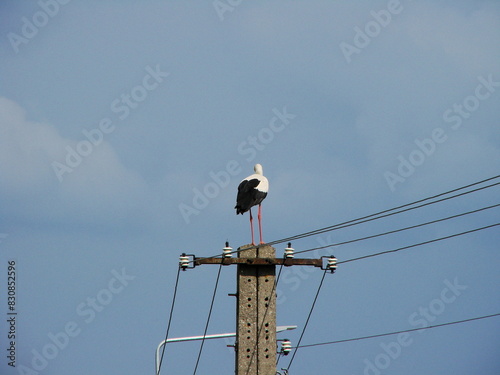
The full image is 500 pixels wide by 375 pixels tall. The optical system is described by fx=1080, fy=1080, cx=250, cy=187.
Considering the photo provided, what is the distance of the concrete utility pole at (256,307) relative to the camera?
55.8 feet

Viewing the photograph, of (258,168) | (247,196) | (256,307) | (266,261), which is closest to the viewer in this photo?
(256,307)

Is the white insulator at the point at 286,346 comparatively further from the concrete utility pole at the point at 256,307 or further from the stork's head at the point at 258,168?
the stork's head at the point at 258,168

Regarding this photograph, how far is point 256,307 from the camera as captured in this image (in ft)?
56.5

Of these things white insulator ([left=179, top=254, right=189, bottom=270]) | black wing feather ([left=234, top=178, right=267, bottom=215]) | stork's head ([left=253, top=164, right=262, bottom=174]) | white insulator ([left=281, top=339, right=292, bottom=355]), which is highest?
stork's head ([left=253, top=164, right=262, bottom=174])

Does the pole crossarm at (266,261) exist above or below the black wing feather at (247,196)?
below

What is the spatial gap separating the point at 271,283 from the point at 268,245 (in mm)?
663

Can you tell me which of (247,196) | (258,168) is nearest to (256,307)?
(247,196)

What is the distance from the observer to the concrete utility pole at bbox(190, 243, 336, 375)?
17.0 meters

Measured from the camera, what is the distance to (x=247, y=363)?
16969 mm

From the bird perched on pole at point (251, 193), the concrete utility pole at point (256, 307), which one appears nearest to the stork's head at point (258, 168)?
the bird perched on pole at point (251, 193)

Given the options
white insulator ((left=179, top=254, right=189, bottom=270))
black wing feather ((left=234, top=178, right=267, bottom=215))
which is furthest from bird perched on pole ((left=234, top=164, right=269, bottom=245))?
white insulator ((left=179, top=254, right=189, bottom=270))

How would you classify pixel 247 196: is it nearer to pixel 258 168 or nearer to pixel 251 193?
pixel 251 193

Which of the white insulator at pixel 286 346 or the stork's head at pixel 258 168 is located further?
the stork's head at pixel 258 168

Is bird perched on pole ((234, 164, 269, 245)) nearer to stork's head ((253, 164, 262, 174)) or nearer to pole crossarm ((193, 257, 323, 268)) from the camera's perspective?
stork's head ((253, 164, 262, 174))
